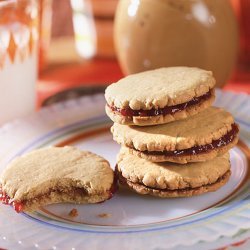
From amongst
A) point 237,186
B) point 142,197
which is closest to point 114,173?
point 142,197

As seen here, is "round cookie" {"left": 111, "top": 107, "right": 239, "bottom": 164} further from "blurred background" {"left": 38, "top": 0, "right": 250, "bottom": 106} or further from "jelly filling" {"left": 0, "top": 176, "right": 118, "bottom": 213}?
"blurred background" {"left": 38, "top": 0, "right": 250, "bottom": 106}

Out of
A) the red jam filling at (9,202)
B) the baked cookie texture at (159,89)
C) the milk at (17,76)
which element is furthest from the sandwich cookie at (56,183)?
the milk at (17,76)

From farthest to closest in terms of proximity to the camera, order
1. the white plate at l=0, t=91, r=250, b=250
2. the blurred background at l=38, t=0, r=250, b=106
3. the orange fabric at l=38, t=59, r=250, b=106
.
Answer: the orange fabric at l=38, t=59, r=250, b=106 < the blurred background at l=38, t=0, r=250, b=106 < the white plate at l=0, t=91, r=250, b=250

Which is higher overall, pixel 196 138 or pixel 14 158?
pixel 196 138

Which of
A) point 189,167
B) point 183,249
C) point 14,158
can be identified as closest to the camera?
point 183,249

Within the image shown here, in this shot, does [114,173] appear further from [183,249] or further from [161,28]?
[161,28]

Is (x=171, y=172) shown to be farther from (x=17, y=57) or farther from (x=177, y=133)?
(x=17, y=57)

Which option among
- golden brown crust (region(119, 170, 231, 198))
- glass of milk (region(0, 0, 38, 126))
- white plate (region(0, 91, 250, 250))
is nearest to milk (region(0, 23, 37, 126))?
glass of milk (region(0, 0, 38, 126))
